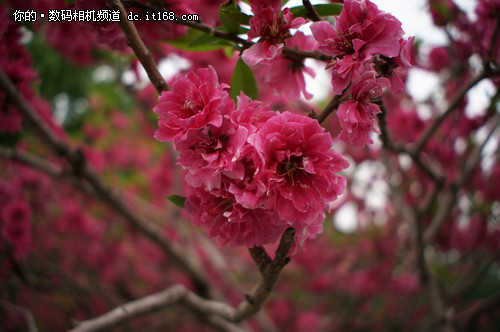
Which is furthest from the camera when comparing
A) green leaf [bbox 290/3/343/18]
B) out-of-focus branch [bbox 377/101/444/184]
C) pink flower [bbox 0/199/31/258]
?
pink flower [bbox 0/199/31/258]

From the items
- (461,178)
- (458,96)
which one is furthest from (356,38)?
(461,178)

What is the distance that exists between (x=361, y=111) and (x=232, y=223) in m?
0.44

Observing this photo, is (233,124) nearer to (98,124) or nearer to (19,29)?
(19,29)

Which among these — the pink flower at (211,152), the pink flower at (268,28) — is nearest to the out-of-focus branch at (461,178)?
Answer: the pink flower at (268,28)

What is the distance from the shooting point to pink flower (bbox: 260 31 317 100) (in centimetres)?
112

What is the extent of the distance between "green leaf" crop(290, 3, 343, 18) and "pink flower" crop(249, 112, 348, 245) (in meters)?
0.42

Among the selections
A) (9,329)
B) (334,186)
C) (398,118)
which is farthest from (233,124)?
(398,118)

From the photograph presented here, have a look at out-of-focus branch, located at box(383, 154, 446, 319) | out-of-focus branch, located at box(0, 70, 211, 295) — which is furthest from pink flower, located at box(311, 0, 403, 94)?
out-of-focus branch, located at box(383, 154, 446, 319)

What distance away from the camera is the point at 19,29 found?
4.96ft

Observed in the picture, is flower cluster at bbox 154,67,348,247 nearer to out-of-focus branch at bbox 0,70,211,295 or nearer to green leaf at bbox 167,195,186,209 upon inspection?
green leaf at bbox 167,195,186,209

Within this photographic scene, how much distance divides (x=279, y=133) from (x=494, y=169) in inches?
120

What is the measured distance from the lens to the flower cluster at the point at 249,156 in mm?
743

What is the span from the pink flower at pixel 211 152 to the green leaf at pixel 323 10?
463mm

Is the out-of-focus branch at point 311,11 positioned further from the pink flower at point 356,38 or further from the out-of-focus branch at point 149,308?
the out-of-focus branch at point 149,308
